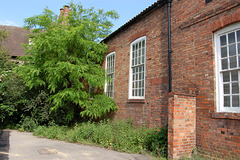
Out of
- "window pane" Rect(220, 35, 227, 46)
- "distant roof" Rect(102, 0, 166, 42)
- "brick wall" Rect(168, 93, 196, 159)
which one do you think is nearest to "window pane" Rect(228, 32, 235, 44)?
"window pane" Rect(220, 35, 227, 46)

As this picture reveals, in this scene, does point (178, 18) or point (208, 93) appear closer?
point (208, 93)

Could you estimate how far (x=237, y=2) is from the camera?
17.0ft

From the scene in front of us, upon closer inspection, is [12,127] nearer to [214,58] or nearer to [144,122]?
[144,122]

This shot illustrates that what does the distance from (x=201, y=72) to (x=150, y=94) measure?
2.52 metres

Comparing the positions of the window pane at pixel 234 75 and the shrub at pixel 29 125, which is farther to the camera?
the shrub at pixel 29 125

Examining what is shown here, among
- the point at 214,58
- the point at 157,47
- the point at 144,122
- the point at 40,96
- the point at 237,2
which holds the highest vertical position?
the point at 237,2

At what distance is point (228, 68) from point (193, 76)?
1.07m

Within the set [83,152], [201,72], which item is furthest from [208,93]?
[83,152]

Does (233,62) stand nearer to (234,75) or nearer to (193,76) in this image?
(234,75)

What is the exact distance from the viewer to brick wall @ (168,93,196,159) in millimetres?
5516

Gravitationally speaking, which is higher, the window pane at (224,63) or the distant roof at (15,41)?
the distant roof at (15,41)

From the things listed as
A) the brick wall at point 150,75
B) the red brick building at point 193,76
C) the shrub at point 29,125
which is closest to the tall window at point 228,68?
the red brick building at point 193,76

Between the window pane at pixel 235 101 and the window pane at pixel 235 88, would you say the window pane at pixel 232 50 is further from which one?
the window pane at pixel 235 101

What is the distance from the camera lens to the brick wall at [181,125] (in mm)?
5516
